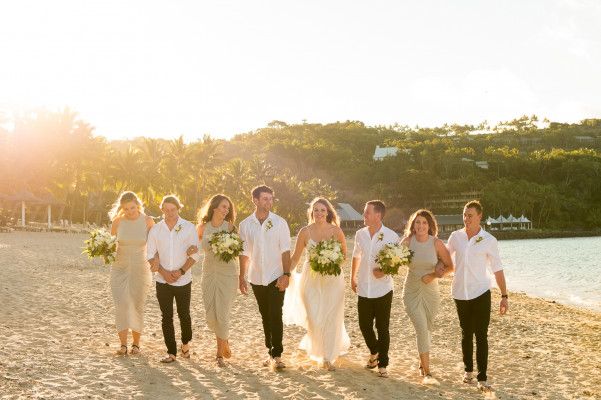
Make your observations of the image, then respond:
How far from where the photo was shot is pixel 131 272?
6.59 meters

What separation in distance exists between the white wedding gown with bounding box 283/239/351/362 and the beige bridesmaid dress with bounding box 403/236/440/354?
2.80 feet

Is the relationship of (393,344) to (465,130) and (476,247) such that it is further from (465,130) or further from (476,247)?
(465,130)

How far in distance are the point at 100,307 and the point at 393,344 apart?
19.2 ft

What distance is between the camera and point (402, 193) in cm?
10319

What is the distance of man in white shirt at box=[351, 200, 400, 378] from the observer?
6.02m

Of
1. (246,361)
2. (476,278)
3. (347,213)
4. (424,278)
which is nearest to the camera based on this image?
(476,278)

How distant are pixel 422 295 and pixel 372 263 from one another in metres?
0.63

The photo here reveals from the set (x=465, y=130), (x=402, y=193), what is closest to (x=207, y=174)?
(x=402, y=193)

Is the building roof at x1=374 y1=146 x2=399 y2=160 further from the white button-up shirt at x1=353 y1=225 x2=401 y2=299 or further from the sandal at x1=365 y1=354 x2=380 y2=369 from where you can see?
the white button-up shirt at x1=353 y1=225 x2=401 y2=299

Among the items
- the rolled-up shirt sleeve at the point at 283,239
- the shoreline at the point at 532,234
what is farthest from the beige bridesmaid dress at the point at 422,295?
the shoreline at the point at 532,234

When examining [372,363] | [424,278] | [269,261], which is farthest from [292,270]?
[424,278]

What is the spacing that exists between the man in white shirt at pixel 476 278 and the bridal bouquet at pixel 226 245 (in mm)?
2323

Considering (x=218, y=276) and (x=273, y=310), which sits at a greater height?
(x=218, y=276)

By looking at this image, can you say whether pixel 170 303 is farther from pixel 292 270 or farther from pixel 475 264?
pixel 475 264
